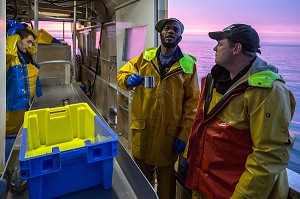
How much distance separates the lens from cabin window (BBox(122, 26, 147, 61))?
2723mm

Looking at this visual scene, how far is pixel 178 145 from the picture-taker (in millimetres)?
1601

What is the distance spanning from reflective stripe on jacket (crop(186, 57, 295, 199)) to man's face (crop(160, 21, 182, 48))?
497mm

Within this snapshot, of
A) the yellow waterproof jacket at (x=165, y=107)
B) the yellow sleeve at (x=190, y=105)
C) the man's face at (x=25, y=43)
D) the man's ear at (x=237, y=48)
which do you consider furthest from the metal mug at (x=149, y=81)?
the man's face at (x=25, y=43)

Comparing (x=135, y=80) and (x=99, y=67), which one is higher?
(x=99, y=67)

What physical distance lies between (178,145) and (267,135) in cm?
80

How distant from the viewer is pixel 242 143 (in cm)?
99

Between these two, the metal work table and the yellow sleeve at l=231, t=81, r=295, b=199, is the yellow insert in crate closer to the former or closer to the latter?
the metal work table

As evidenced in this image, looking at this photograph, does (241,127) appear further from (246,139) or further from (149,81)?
(149,81)

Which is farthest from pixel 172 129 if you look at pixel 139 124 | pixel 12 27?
pixel 12 27

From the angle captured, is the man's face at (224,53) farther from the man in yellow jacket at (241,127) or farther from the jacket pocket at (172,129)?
the jacket pocket at (172,129)

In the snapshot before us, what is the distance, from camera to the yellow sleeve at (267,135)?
0.86 metres

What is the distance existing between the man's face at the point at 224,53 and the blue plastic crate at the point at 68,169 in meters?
0.64

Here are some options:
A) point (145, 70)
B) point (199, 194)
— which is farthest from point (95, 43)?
point (199, 194)

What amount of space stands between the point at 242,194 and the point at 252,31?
72 cm
